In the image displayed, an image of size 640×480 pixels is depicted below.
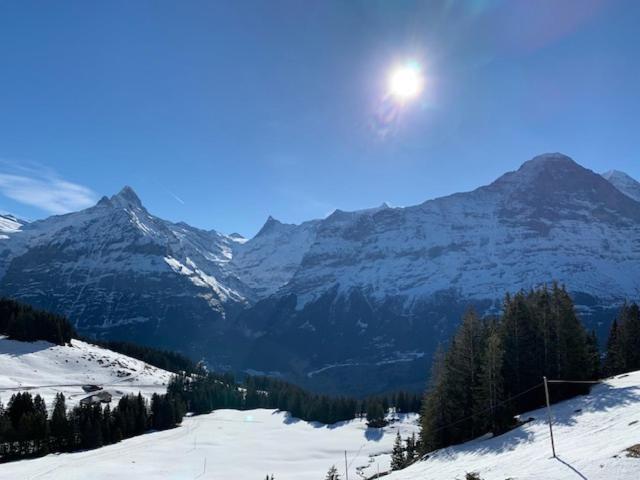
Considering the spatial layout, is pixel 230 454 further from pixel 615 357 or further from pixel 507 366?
pixel 615 357

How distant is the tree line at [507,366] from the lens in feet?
174

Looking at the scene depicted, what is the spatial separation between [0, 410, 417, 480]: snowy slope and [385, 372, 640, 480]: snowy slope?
4161 cm

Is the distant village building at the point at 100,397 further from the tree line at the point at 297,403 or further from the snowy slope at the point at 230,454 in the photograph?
the snowy slope at the point at 230,454

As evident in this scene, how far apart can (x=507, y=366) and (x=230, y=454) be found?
Answer: 185 feet

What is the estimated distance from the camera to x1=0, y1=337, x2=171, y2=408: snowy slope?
14150cm

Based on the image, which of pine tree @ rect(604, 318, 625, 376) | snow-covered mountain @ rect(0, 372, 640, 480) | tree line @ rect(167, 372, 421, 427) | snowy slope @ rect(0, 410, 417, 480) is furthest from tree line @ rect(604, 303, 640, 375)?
tree line @ rect(167, 372, 421, 427)

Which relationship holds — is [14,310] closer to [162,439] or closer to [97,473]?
[162,439]

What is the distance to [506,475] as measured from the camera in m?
28.6

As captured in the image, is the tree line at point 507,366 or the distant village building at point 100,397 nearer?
the tree line at point 507,366

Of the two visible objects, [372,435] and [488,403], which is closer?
[488,403]

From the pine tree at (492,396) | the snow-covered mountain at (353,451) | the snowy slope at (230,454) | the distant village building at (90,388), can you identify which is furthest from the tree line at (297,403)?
the pine tree at (492,396)

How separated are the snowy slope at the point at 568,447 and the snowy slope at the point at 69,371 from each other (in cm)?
11615

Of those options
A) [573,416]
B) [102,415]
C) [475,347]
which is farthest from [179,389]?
[573,416]

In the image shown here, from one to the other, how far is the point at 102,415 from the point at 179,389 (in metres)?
58.9
